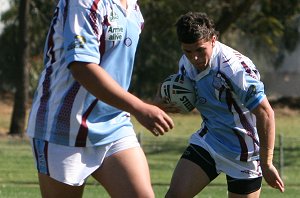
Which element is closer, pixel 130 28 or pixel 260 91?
pixel 130 28

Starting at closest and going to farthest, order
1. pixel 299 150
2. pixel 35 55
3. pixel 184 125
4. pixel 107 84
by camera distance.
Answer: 1. pixel 107 84
2. pixel 299 150
3. pixel 184 125
4. pixel 35 55

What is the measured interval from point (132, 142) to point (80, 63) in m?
0.71

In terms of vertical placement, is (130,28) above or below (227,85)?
above

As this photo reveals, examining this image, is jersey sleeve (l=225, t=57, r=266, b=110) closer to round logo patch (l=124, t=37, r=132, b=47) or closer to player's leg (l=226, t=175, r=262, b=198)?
player's leg (l=226, t=175, r=262, b=198)

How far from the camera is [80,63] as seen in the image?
15.5 feet

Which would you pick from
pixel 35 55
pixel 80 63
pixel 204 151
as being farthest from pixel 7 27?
pixel 80 63

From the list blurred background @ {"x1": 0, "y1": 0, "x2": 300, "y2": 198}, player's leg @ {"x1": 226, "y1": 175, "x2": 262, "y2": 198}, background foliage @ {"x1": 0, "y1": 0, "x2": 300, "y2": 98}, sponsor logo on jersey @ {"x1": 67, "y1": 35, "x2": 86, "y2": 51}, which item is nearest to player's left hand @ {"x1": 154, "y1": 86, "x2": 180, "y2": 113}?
player's leg @ {"x1": 226, "y1": 175, "x2": 262, "y2": 198}

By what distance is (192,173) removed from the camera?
7156 millimetres

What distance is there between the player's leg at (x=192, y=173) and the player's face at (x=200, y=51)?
2.60 ft

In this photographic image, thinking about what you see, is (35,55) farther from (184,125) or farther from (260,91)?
(260,91)

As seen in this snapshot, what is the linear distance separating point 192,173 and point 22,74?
19.0 meters

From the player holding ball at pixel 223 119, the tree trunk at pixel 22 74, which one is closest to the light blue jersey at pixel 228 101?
the player holding ball at pixel 223 119

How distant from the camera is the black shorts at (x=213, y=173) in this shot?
7242 millimetres

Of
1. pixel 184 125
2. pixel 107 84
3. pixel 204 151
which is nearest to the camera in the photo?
pixel 107 84
